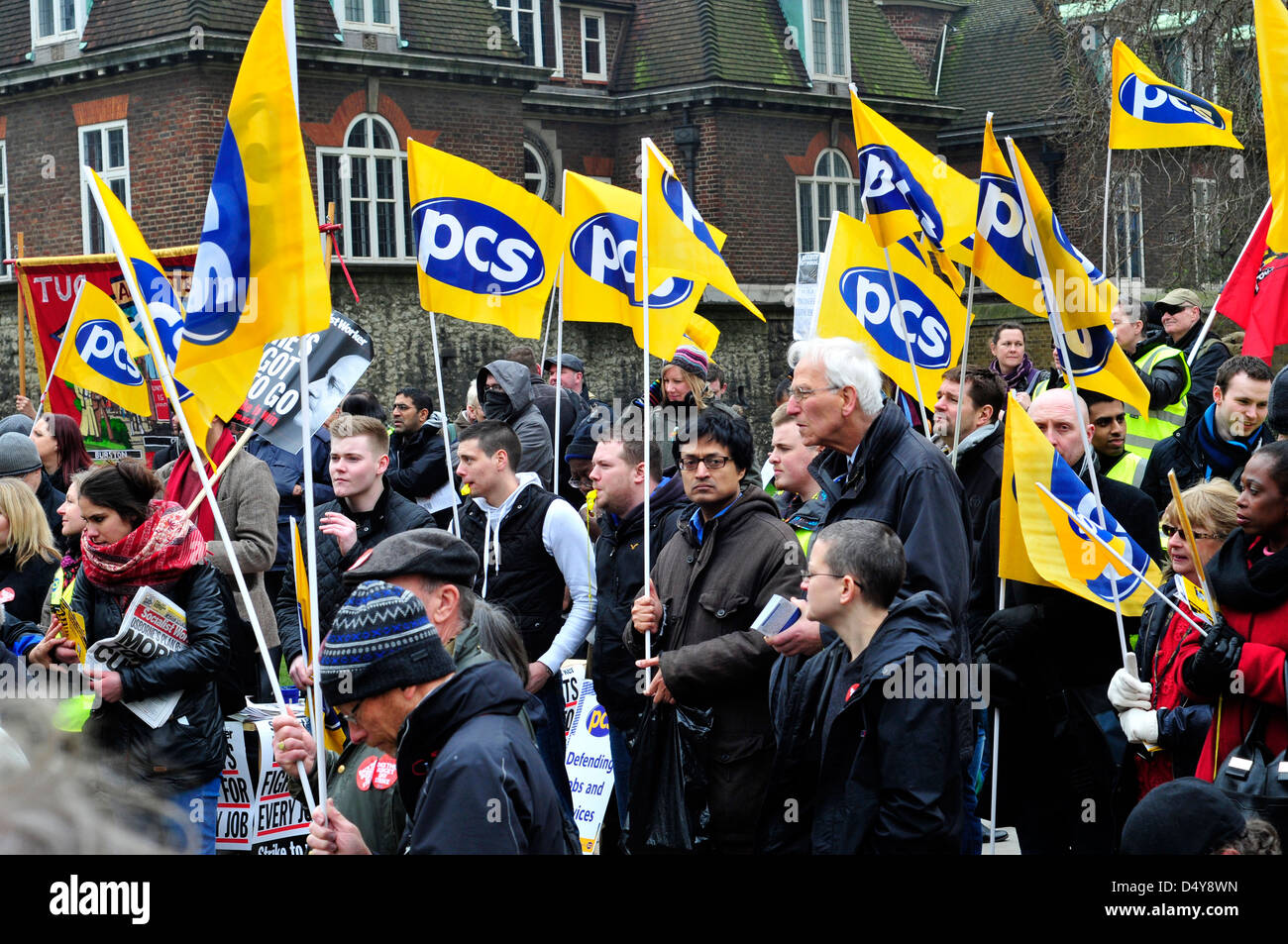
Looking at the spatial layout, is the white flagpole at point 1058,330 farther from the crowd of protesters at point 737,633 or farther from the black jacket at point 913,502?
the black jacket at point 913,502

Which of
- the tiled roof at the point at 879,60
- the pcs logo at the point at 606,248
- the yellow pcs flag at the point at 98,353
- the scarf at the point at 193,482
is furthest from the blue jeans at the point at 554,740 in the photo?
the tiled roof at the point at 879,60

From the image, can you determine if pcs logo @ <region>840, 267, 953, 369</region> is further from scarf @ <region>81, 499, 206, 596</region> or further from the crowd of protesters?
scarf @ <region>81, 499, 206, 596</region>

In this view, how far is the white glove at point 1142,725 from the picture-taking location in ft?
17.5

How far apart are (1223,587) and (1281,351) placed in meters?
12.9

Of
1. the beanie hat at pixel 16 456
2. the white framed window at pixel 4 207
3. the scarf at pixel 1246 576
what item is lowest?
the scarf at pixel 1246 576

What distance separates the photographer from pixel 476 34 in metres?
27.4

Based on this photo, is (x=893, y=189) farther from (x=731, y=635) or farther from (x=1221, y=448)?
(x=731, y=635)

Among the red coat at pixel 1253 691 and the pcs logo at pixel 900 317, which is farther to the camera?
the pcs logo at pixel 900 317

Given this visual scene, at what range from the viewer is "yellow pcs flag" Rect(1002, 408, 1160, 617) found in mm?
5719

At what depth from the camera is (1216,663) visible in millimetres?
4867

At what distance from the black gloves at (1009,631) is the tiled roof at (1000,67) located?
31.3 m

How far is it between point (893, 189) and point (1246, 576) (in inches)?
130

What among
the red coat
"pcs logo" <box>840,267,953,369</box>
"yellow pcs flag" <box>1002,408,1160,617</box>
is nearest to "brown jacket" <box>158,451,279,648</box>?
"pcs logo" <box>840,267,953,369</box>

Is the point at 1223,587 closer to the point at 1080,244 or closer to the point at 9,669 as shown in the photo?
the point at 9,669
